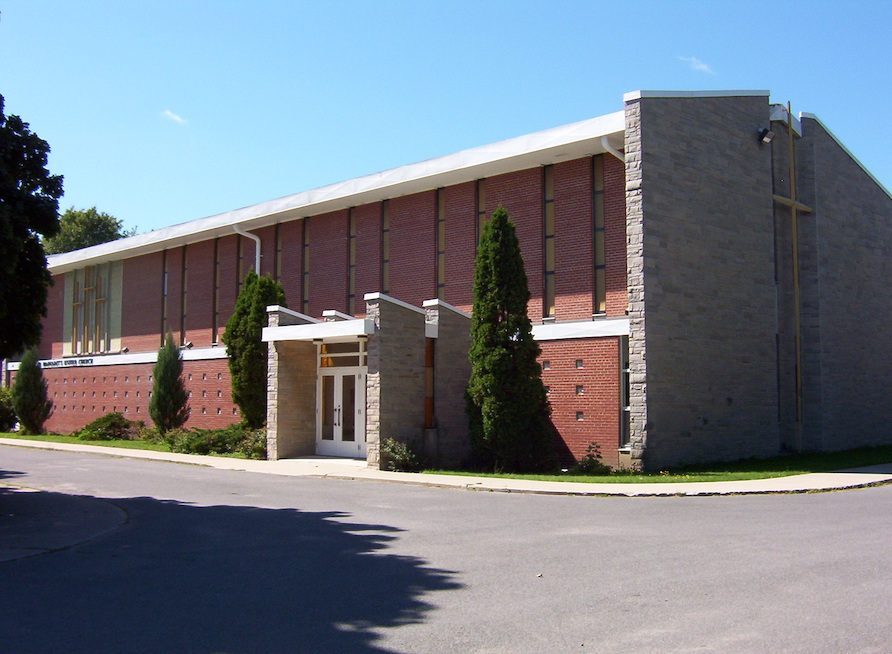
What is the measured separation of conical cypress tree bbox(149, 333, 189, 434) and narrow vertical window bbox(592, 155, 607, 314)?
718 inches

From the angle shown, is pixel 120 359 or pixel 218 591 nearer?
pixel 218 591

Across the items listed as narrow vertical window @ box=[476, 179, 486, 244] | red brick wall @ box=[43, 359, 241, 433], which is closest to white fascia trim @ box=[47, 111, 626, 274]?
narrow vertical window @ box=[476, 179, 486, 244]

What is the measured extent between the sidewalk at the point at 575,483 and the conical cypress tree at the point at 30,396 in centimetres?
2009

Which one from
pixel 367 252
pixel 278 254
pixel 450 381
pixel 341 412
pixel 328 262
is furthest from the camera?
pixel 278 254

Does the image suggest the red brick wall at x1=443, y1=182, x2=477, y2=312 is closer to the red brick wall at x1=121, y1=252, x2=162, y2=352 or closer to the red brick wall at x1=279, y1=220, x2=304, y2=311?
the red brick wall at x1=279, y1=220, x2=304, y2=311

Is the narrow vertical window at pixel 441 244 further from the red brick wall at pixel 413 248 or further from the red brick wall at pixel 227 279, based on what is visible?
the red brick wall at pixel 227 279

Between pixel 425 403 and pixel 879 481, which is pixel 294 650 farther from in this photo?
pixel 425 403

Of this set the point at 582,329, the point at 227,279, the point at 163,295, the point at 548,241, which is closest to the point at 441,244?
the point at 548,241

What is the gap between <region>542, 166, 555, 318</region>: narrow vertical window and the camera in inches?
925

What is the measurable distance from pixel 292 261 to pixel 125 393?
1189 cm

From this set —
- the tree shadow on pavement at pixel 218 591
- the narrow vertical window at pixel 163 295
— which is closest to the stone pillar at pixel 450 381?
the tree shadow on pavement at pixel 218 591

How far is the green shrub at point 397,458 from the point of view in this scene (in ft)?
70.9

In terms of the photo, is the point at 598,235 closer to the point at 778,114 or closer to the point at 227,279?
the point at 778,114

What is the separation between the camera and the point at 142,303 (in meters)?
38.0
